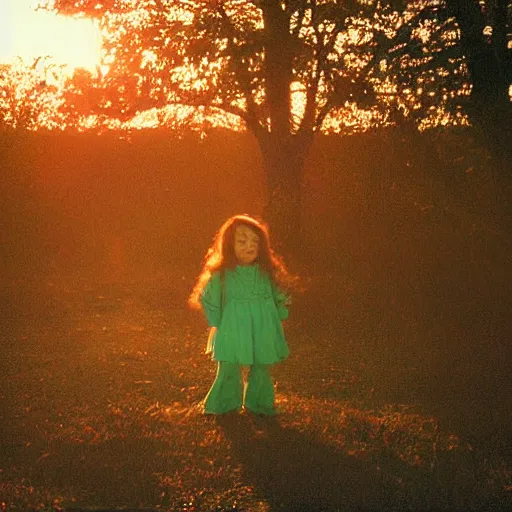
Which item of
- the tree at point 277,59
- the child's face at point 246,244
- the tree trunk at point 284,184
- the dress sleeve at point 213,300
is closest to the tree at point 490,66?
the tree at point 277,59

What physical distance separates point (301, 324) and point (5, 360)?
480cm

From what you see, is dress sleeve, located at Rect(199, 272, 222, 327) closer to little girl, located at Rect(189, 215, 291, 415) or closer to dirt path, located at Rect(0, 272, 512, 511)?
little girl, located at Rect(189, 215, 291, 415)

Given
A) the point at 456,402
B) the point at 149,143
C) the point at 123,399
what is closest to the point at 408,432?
the point at 456,402

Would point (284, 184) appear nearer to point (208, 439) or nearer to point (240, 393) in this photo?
point (240, 393)

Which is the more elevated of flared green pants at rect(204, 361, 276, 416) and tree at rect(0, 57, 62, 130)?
tree at rect(0, 57, 62, 130)

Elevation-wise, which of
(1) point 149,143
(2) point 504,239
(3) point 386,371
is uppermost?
(1) point 149,143

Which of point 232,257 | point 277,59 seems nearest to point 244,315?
point 232,257

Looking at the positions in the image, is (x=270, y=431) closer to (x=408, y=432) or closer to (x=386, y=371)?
(x=408, y=432)

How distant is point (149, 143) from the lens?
68.5 ft

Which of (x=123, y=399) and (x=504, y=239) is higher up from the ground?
(x=504, y=239)

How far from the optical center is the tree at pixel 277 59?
10.5 metres

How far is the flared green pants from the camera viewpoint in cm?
653

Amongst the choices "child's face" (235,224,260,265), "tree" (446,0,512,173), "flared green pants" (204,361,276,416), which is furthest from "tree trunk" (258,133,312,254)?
"flared green pants" (204,361,276,416)

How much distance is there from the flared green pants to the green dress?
18cm
